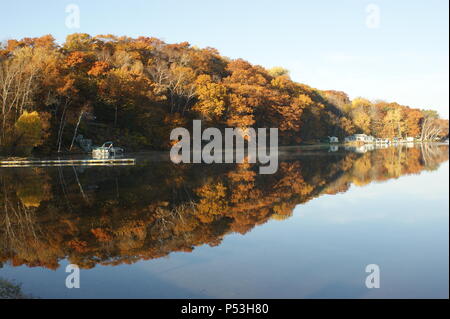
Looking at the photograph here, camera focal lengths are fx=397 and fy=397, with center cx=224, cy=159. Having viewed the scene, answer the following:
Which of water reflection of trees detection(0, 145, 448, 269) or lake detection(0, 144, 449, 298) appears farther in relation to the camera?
water reflection of trees detection(0, 145, 448, 269)

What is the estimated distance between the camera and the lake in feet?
20.7

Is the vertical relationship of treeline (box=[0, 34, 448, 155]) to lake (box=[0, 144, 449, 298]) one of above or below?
above

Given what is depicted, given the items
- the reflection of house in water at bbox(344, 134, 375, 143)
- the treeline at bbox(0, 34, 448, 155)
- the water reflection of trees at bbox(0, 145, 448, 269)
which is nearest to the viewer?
the water reflection of trees at bbox(0, 145, 448, 269)

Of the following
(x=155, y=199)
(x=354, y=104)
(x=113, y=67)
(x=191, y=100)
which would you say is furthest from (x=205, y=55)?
(x=155, y=199)

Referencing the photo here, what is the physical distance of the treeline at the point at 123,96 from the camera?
31.3m

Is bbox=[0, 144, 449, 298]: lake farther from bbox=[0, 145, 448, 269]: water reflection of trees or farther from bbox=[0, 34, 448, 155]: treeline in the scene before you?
bbox=[0, 34, 448, 155]: treeline

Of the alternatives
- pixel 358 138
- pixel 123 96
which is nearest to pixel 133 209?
pixel 123 96

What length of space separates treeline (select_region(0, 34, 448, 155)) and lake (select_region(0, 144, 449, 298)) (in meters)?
16.9

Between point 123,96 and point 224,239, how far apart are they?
34238 millimetres

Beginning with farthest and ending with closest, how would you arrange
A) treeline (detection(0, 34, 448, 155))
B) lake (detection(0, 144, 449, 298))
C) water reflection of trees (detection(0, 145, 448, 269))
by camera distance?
treeline (detection(0, 34, 448, 155)) → water reflection of trees (detection(0, 145, 448, 269)) → lake (detection(0, 144, 449, 298))

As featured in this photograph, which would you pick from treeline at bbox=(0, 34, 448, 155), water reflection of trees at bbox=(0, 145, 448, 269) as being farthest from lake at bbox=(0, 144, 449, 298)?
treeline at bbox=(0, 34, 448, 155)

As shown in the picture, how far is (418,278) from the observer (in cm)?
654

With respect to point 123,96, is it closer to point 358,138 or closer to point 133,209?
point 133,209

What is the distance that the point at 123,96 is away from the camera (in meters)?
40.7
